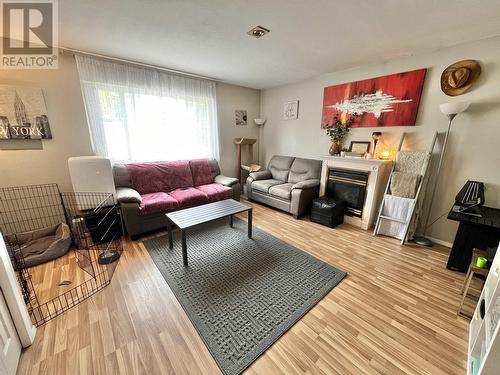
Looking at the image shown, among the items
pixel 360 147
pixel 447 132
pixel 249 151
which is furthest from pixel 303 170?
pixel 447 132

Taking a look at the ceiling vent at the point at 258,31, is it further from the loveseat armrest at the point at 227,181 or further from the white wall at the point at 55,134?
the white wall at the point at 55,134

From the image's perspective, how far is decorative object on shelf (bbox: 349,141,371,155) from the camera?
299 centimetres

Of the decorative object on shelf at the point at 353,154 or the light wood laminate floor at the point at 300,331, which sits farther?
the decorative object on shelf at the point at 353,154

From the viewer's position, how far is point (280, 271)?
199 cm

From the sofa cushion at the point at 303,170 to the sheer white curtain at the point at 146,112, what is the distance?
5.37 ft

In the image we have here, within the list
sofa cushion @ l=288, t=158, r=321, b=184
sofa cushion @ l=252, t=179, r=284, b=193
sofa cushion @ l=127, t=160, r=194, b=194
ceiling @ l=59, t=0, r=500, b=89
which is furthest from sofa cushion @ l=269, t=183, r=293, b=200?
ceiling @ l=59, t=0, r=500, b=89

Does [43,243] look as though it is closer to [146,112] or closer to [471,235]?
[146,112]

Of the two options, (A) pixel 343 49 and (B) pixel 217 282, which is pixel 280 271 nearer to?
(B) pixel 217 282

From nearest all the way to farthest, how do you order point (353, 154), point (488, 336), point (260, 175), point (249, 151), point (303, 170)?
point (488, 336)
point (353, 154)
point (303, 170)
point (260, 175)
point (249, 151)

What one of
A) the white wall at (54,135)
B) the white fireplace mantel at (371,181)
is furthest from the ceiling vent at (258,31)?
the white wall at (54,135)

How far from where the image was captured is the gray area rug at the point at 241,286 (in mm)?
1322

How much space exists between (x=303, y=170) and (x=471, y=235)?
89.3 inches

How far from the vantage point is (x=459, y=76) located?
2.16 metres

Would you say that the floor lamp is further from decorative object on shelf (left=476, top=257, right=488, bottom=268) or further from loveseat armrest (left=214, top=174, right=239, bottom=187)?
loveseat armrest (left=214, top=174, right=239, bottom=187)
